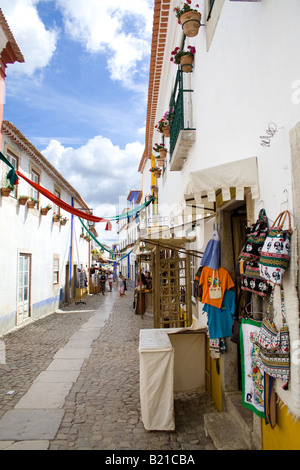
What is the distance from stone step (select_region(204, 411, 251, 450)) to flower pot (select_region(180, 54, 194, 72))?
5487 mm

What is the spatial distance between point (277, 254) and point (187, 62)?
15.9 feet

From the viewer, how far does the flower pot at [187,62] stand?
18.8 ft

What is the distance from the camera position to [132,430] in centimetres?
372

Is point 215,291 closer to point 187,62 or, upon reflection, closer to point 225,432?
point 225,432

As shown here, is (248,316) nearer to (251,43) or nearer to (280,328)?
(280,328)

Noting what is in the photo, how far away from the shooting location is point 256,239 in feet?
8.61

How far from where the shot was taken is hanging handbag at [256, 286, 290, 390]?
2.19 m

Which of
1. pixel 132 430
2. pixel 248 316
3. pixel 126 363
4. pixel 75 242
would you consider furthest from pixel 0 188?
pixel 75 242

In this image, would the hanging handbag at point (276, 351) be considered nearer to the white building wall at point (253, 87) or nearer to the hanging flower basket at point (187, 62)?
the white building wall at point (253, 87)

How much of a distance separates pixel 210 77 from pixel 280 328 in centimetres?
373

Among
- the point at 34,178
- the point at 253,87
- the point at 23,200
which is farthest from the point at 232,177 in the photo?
the point at 34,178

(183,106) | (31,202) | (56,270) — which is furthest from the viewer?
(56,270)

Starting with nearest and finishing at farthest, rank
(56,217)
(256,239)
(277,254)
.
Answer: (277,254)
(256,239)
(56,217)

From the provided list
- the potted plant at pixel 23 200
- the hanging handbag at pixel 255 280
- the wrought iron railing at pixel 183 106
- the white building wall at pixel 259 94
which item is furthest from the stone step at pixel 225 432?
the potted plant at pixel 23 200
